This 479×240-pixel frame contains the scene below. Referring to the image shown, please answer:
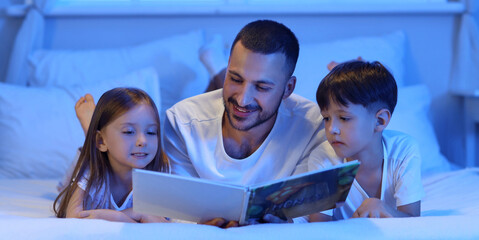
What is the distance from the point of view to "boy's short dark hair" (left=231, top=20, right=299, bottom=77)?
1.38 m

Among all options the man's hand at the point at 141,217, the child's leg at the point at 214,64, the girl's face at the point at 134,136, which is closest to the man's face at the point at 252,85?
the girl's face at the point at 134,136

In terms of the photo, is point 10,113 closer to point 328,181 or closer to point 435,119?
point 328,181

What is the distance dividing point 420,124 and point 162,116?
3.48 feet

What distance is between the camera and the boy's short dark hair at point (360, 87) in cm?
130

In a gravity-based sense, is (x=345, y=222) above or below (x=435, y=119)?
below

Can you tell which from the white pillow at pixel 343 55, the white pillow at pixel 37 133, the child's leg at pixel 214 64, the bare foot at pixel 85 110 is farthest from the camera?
the white pillow at pixel 343 55

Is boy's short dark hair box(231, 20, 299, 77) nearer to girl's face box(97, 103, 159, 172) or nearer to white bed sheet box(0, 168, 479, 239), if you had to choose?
girl's face box(97, 103, 159, 172)

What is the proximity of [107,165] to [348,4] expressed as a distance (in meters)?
1.51

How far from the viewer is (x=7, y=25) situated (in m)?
2.62

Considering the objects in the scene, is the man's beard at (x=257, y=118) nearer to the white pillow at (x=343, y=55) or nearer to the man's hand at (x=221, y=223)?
the man's hand at (x=221, y=223)

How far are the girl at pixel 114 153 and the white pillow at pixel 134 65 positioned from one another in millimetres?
739

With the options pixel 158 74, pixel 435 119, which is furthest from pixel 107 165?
pixel 435 119

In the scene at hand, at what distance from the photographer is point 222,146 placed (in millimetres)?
1494

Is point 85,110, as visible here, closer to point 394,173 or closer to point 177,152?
point 177,152
